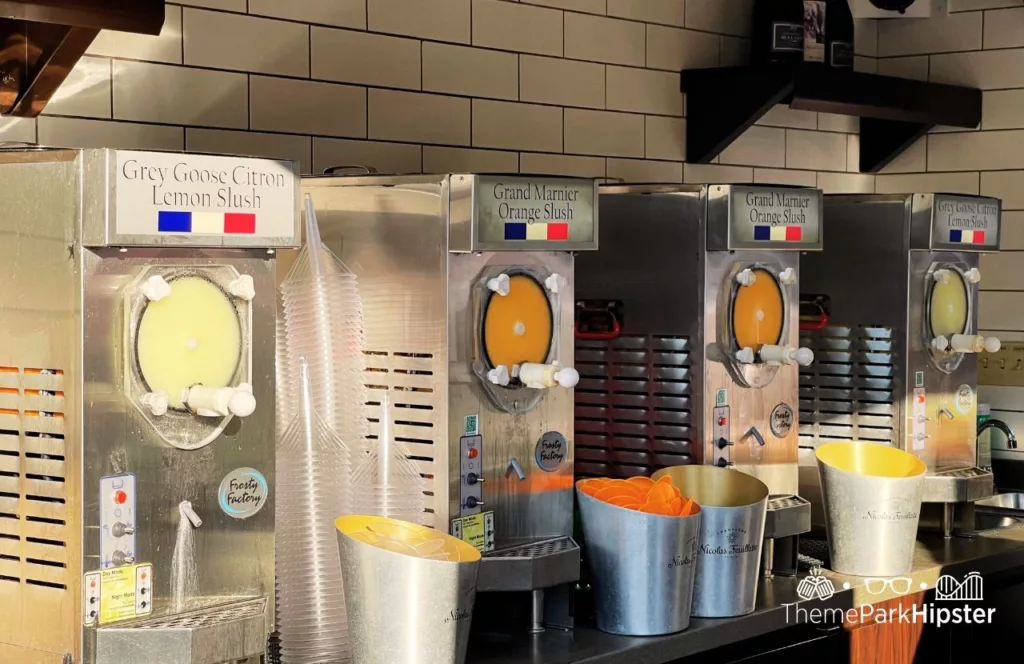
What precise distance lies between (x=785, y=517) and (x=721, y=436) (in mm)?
203

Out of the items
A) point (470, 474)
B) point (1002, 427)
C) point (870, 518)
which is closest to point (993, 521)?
point (1002, 427)

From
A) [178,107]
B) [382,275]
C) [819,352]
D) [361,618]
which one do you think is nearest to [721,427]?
[819,352]

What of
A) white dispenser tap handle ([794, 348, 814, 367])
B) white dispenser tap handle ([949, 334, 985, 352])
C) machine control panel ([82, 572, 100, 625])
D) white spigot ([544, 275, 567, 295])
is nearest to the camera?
machine control panel ([82, 572, 100, 625])

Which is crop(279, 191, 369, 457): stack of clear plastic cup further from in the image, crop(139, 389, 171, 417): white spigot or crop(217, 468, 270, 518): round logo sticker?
crop(139, 389, 171, 417): white spigot

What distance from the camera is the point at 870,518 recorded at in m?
2.81

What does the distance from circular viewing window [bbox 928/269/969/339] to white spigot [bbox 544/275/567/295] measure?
1186 mm

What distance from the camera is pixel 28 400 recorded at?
1.73m

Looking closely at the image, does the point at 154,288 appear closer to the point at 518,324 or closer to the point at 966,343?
the point at 518,324

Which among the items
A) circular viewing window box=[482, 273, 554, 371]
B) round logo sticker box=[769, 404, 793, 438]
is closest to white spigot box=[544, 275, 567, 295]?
circular viewing window box=[482, 273, 554, 371]

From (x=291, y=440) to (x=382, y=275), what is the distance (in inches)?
13.2

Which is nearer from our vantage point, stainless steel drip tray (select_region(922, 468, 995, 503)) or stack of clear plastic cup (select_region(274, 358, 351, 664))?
stack of clear plastic cup (select_region(274, 358, 351, 664))

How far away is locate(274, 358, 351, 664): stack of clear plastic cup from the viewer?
82.7 inches

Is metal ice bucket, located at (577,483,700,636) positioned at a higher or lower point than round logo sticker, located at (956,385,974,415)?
lower

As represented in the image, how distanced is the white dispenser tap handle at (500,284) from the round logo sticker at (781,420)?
822 millimetres
